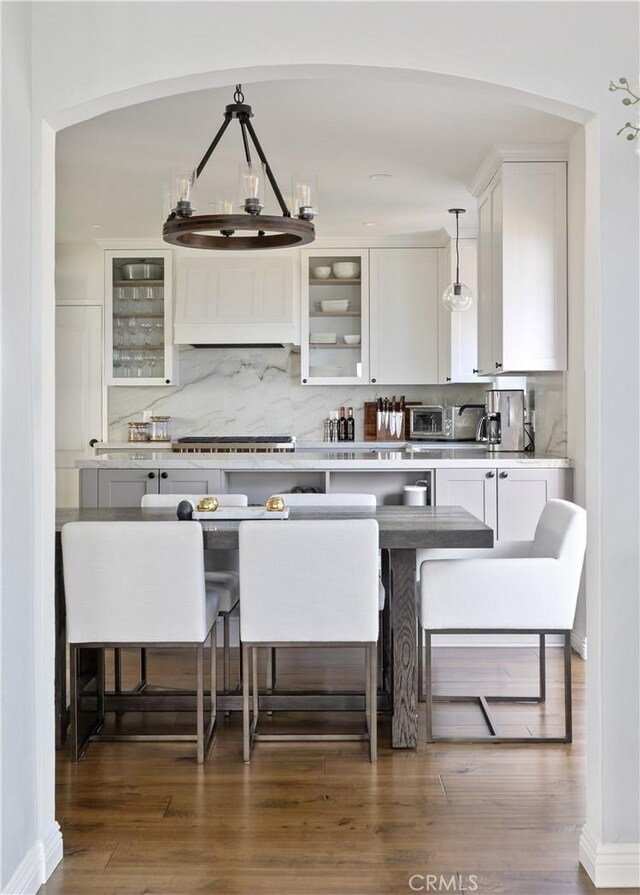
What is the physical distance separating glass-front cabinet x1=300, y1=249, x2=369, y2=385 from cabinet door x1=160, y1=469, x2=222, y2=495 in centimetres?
252

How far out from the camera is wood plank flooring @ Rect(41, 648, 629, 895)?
2.25 metres

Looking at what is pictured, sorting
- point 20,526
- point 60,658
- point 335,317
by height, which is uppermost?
point 335,317

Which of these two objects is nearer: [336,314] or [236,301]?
[236,301]

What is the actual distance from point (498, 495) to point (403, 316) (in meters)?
2.79

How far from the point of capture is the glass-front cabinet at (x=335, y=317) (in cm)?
713

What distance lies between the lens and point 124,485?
4.87m

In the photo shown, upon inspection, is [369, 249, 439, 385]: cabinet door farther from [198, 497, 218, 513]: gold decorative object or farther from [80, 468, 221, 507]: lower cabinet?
[198, 497, 218, 513]: gold decorative object

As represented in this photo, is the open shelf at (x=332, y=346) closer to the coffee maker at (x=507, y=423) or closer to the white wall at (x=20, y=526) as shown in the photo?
the coffee maker at (x=507, y=423)

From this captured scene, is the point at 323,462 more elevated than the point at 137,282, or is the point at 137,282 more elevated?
the point at 137,282

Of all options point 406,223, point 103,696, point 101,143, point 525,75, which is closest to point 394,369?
point 406,223

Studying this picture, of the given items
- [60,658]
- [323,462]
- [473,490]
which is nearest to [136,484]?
[323,462]

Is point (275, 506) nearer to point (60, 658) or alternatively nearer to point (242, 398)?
point (60, 658)

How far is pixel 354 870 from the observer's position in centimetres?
228

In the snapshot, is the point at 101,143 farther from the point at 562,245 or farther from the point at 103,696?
the point at 103,696
